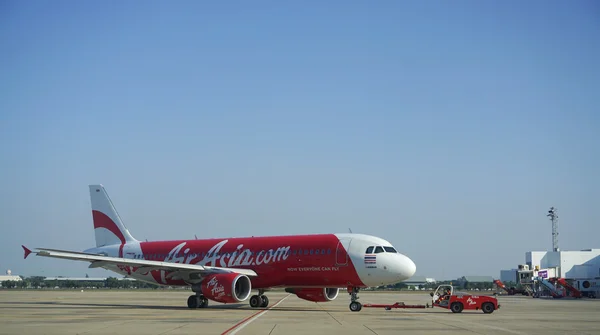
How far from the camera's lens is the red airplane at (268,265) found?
36.6m

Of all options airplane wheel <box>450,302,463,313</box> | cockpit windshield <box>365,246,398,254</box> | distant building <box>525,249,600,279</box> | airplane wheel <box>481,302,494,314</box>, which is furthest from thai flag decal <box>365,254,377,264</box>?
distant building <box>525,249,600,279</box>

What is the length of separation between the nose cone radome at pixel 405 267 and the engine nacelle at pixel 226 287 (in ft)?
28.1

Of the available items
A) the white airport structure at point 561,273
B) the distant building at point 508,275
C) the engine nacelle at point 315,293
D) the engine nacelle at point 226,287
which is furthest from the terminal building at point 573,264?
the engine nacelle at point 226,287

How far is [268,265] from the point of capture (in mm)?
39531

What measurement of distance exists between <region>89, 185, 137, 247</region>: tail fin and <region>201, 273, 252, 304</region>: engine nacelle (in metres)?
12.7

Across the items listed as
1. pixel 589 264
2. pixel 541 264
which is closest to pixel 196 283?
pixel 589 264

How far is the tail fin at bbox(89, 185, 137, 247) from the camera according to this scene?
48.7 m

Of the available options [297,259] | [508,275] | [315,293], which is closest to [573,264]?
[508,275]

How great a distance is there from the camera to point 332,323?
25953 mm

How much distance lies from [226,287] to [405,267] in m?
9.88

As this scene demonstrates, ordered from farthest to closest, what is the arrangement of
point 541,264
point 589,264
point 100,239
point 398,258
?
point 541,264, point 589,264, point 100,239, point 398,258

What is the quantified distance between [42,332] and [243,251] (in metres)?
19.9

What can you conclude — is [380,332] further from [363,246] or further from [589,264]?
[589,264]

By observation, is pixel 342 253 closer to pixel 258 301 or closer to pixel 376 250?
pixel 376 250
